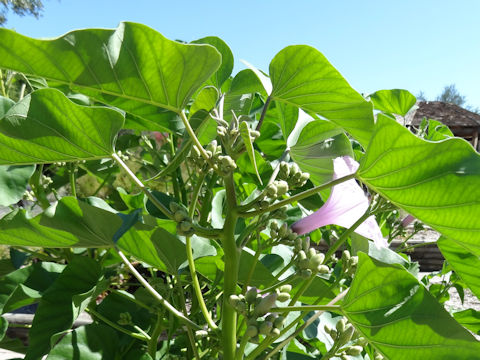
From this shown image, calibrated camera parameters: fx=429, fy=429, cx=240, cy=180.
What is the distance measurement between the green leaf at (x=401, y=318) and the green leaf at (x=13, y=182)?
23.0 inches

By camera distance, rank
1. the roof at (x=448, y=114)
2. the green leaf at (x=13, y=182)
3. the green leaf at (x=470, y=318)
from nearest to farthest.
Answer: the green leaf at (x=13, y=182) → the green leaf at (x=470, y=318) → the roof at (x=448, y=114)

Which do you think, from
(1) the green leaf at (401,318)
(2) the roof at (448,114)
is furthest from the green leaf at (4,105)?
(2) the roof at (448,114)

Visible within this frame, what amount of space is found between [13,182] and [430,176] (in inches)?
26.7

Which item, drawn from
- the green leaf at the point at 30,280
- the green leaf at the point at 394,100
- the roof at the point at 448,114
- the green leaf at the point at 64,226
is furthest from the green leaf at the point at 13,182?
the roof at the point at 448,114

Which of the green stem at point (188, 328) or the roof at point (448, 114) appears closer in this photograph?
the green stem at point (188, 328)

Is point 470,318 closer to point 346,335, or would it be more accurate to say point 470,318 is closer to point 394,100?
point 394,100

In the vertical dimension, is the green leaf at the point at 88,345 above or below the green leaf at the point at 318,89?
below

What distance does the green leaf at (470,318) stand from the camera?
1159 millimetres

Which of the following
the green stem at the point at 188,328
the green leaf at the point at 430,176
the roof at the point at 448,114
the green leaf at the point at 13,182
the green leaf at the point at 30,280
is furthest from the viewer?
the roof at the point at 448,114

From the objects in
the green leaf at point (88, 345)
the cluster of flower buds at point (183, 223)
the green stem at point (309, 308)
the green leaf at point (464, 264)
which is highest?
the cluster of flower buds at point (183, 223)

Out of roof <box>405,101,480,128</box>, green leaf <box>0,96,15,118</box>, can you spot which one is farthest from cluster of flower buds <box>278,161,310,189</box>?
roof <box>405,101,480,128</box>

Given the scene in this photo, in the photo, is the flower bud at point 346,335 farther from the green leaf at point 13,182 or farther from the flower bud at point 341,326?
the green leaf at point 13,182

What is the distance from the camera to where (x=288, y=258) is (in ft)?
2.89

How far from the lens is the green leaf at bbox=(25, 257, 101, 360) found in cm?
80
